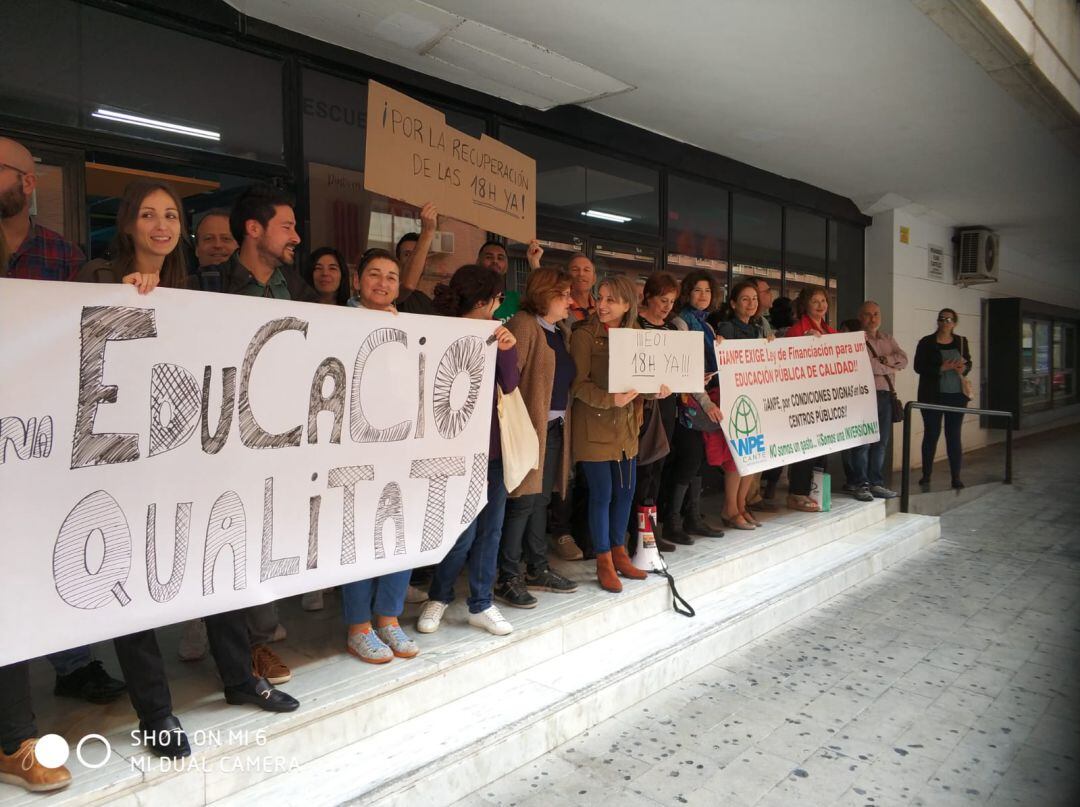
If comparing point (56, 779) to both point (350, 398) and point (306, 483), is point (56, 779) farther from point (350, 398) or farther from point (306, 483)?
point (350, 398)

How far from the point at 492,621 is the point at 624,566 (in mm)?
1013

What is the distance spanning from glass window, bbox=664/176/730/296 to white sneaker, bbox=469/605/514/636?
13.6ft

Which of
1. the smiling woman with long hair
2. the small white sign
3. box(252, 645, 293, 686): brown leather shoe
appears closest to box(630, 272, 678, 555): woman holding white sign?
box(252, 645, 293, 686): brown leather shoe

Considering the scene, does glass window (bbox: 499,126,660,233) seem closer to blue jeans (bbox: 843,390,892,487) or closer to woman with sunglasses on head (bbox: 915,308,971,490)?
blue jeans (bbox: 843,390,892,487)

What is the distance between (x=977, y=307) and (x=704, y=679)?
36.5ft

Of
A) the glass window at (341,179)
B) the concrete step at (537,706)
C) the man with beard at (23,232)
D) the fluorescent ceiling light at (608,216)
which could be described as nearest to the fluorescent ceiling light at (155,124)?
the glass window at (341,179)

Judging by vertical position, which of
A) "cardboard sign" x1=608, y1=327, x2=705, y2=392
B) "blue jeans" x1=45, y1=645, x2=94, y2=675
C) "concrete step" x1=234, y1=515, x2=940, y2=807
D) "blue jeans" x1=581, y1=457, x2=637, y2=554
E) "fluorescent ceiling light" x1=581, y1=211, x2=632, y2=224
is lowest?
"concrete step" x1=234, y1=515, x2=940, y2=807

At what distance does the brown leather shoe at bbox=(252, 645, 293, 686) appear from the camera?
2629 millimetres

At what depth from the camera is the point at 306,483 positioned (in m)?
2.53

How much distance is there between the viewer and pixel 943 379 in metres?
7.77

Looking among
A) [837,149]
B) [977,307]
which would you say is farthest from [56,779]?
[977,307]

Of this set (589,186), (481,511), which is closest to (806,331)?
(589,186)

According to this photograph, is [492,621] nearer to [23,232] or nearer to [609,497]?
[609,497]

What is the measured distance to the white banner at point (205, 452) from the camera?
1.94m
